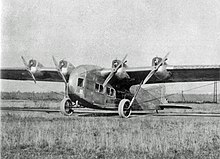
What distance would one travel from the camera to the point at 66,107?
67.4ft

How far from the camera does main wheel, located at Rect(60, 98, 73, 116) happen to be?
2016cm

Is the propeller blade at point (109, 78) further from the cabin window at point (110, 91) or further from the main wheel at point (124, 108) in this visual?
the main wheel at point (124, 108)

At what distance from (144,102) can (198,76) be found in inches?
179

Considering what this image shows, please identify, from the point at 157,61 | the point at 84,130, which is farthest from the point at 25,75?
the point at 84,130

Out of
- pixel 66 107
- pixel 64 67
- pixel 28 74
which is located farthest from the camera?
pixel 28 74

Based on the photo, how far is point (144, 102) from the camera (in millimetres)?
24906

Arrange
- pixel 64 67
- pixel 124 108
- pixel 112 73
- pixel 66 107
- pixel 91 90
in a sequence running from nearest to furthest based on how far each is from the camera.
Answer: pixel 91 90 < pixel 124 108 < pixel 66 107 < pixel 112 73 < pixel 64 67

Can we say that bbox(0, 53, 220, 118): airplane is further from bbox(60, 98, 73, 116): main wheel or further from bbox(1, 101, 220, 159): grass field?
bbox(1, 101, 220, 159): grass field

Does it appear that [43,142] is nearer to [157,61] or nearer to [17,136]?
[17,136]

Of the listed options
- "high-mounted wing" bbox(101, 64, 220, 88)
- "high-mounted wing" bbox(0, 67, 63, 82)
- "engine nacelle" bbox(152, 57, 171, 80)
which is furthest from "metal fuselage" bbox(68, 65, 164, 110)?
"high-mounted wing" bbox(0, 67, 63, 82)

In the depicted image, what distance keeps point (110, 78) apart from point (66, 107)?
11.0 feet

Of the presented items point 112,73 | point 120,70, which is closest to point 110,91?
point 112,73

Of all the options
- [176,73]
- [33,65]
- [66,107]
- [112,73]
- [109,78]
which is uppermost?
[33,65]

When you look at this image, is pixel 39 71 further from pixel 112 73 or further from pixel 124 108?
pixel 124 108
